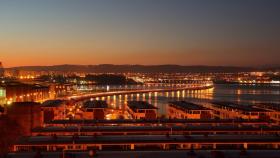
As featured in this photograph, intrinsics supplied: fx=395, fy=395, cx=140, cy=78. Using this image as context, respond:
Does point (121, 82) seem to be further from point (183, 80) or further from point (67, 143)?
point (67, 143)

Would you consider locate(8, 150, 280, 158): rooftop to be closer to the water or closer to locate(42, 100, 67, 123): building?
locate(42, 100, 67, 123): building

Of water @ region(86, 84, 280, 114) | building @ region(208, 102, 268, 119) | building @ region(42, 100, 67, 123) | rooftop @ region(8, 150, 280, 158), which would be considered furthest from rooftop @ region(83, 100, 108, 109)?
rooftop @ region(8, 150, 280, 158)

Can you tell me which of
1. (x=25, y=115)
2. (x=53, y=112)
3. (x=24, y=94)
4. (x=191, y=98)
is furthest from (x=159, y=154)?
(x=191, y=98)

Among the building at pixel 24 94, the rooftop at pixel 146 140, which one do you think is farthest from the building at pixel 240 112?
the building at pixel 24 94

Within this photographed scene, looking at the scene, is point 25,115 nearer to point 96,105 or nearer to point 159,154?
point 96,105

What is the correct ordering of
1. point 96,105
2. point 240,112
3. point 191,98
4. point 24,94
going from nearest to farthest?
1. point 240,112
2. point 96,105
3. point 24,94
4. point 191,98

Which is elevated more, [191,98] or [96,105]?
[96,105]

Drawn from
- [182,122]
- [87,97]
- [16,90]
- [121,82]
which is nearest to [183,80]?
[121,82]

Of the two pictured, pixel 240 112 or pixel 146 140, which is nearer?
pixel 146 140

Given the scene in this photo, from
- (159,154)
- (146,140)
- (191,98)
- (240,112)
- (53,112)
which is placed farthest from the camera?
(191,98)
